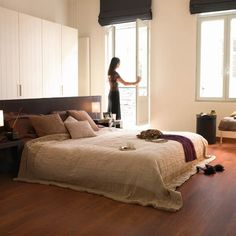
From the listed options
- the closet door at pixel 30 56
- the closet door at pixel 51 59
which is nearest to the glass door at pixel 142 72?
the closet door at pixel 51 59

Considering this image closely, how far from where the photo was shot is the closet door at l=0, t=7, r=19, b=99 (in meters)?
5.19

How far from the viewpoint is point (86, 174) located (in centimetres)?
351

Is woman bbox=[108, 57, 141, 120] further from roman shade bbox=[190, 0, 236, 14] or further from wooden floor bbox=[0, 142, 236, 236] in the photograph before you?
wooden floor bbox=[0, 142, 236, 236]

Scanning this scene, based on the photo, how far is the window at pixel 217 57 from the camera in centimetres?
616

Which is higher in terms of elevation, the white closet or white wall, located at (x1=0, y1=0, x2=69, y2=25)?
white wall, located at (x1=0, y1=0, x2=69, y2=25)

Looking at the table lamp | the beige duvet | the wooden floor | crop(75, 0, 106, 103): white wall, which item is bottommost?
the wooden floor

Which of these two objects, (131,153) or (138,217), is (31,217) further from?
(131,153)

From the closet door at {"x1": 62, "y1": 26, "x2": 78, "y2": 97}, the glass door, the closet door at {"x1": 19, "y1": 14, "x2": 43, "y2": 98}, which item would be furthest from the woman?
the closet door at {"x1": 19, "y1": 14, "x2": 43, "y2": 98}

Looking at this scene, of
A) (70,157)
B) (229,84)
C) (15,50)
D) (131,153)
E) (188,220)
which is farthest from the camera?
(229,84)

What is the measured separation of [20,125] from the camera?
4418 mm

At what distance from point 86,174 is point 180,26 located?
4175 mm

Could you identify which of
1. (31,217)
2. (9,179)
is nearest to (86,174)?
(31,217)

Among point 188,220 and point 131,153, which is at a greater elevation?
point 131,153

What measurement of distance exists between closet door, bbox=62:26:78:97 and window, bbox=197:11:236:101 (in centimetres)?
256
